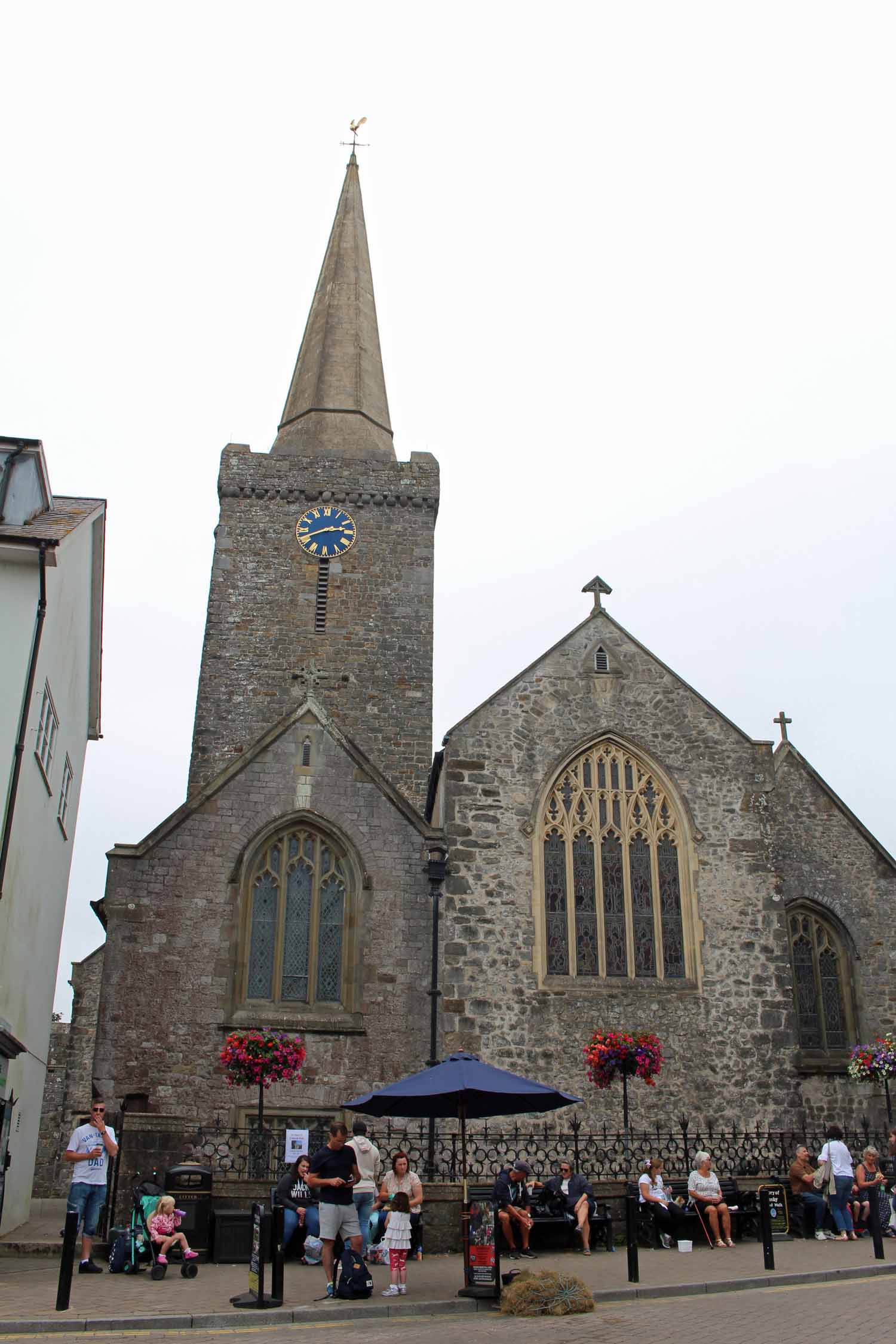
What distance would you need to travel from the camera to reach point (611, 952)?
21.7 meters

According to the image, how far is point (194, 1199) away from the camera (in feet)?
46.7

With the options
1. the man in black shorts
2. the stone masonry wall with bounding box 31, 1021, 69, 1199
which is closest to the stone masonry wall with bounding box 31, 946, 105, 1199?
the stone masonry wall with bounding box 31, 1021, 69, 1199

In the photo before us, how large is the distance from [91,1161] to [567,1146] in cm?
757

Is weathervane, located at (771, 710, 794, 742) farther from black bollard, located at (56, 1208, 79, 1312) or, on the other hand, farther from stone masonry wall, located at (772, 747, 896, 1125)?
black bollard, located at (56, 1208, 79, 1312)

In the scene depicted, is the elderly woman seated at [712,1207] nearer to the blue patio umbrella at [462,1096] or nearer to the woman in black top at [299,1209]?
the blue patio umbrella at [462,1096]

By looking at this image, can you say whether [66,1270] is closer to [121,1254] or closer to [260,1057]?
[121,1254]

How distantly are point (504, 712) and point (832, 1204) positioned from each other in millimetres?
10429

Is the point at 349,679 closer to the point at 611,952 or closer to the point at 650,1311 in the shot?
the point at 611,952

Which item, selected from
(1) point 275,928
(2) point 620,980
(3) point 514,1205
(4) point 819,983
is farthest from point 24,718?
(4) point 819,983

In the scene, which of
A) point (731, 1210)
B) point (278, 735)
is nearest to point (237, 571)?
point (278, 735)

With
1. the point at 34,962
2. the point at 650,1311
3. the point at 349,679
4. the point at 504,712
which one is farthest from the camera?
the point at 349,679

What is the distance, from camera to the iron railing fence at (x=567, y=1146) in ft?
56.8

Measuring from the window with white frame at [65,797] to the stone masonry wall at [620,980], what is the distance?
7341 mm

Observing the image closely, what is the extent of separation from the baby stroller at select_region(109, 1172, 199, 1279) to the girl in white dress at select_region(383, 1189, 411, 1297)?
2.69 meters
